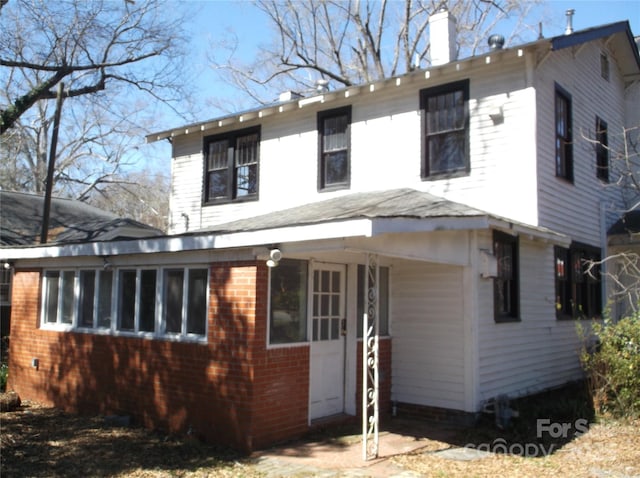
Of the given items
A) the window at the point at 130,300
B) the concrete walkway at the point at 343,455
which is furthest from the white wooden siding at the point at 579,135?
the window at the point at 130,300

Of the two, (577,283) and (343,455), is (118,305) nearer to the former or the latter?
(343,455)

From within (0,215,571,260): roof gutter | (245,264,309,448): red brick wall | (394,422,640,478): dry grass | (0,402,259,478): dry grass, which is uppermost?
(0,215,571,260): roof gutter

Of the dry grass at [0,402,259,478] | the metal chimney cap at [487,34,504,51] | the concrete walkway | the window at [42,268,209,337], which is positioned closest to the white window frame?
the window at [42,268,209,337]

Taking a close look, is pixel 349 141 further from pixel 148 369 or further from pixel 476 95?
pixel 148 369

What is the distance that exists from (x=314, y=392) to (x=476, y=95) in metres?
5.77

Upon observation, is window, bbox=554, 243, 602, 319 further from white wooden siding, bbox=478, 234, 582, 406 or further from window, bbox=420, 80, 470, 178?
window, bbox=420, 80, 470, 178

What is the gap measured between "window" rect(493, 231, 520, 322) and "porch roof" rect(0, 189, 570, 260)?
24.7 inches

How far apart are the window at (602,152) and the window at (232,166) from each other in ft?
24.2

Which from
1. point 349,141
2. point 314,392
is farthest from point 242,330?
point 349,141

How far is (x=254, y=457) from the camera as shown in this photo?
6.91m

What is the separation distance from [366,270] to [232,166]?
743cm

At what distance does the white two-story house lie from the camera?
294 inches

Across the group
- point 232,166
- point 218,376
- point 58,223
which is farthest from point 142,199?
point 218,376

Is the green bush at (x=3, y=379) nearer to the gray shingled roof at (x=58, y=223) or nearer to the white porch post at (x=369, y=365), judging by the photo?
the gray shingled roof at (x=58, y=223)
